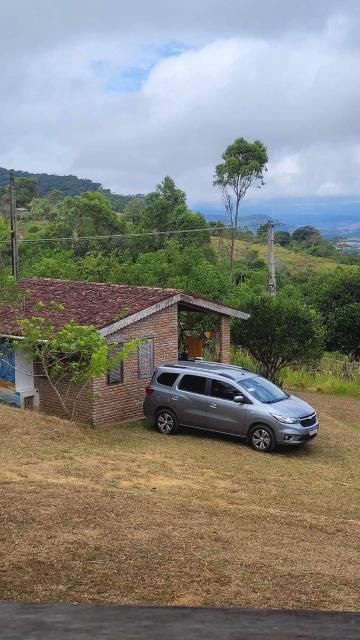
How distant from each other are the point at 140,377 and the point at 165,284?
10.8 m

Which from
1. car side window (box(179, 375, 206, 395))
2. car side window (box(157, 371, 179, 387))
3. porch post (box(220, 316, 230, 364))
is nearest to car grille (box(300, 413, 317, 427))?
car side window (box(179, 375, 206, 395))

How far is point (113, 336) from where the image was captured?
55.3 ft

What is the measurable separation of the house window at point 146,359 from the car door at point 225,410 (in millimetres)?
2766

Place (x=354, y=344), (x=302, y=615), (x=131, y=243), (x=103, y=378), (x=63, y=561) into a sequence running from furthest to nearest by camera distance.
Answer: (x=131, y=243) → (x=354, y=344) → (x=103, y=378) → (x=63, y=561) → (x=302, y=615)

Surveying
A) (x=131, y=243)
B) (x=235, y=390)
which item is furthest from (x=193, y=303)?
(x=131, y=243)

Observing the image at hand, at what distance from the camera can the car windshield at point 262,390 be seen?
1519 cm

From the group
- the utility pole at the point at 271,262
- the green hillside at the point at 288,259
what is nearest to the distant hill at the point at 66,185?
the green hillside at the point at 288,259

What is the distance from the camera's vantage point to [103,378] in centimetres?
1645

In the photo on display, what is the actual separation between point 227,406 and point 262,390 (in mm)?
919

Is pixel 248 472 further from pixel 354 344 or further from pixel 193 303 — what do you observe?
pixel 354 344

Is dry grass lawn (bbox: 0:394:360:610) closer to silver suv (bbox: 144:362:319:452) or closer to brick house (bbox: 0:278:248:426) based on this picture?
silver suv (bbox: 144:362:319:452)

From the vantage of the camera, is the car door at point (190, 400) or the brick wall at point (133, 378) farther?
the brick wall at point (133, 378)

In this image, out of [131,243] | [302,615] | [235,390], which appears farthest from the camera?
[131,243]

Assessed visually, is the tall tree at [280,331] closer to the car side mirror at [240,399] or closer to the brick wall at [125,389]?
the brick wall at [125,389]
